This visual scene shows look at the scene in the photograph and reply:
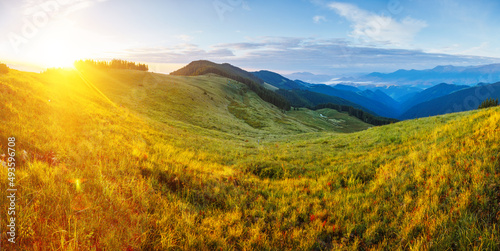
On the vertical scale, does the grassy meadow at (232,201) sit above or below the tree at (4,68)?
below

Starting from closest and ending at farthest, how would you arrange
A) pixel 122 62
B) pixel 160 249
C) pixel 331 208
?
1. pixel 160 249
2. pixel 331 208
3. pixel 122 62

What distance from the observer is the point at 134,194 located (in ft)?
17.4

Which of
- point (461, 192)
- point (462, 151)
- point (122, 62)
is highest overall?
point (122, 62)

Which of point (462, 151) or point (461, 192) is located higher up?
point (462, 151)

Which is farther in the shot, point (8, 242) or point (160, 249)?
point (160, 249)

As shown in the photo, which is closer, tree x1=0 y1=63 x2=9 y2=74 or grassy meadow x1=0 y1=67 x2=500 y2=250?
grassy meadow x1=0 y1=67 x2=500 y2=250

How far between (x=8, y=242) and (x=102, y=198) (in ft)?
5.13

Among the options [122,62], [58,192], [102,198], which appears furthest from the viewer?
[122,62]

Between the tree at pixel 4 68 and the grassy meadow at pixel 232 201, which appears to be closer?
the grassy meadow at pixel 232 201

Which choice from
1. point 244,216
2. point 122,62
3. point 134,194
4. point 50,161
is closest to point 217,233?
point 244,216

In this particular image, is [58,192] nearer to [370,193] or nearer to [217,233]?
[217,233]

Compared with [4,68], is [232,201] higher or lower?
lower

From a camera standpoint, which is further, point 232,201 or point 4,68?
point 4,68

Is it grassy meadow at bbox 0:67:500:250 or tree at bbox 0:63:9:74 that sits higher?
tree at bbox 0:63:9:74
